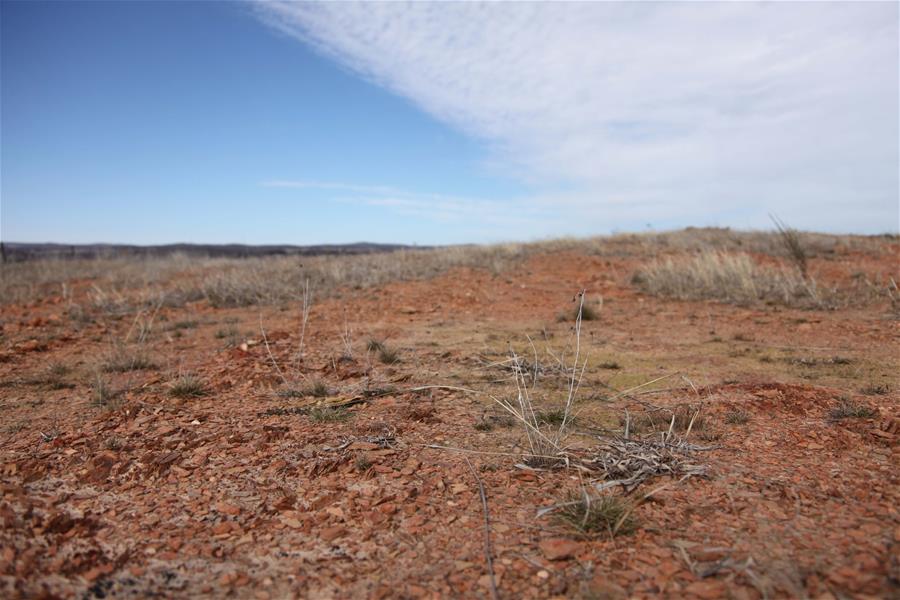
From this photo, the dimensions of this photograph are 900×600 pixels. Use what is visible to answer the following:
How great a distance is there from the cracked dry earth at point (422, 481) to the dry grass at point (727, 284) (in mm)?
2731

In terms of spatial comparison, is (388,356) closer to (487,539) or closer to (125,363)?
(125,363)

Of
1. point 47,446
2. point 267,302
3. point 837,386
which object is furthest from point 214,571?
point 267,302

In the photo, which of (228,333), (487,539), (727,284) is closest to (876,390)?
(487,539)

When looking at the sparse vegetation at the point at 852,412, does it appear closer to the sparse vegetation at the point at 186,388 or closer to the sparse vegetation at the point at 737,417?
the sparse vegetation at the point at 737,417

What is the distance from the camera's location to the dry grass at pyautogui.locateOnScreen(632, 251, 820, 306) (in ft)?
27.0

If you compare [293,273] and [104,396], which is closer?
[104,396]

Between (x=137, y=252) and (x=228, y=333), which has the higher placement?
(x=137, y=252)

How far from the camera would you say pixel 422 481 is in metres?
2.61

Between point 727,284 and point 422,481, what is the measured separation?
26.9 ft

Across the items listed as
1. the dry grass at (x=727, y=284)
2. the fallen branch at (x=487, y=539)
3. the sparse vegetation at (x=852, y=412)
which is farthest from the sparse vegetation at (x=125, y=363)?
the dry grass at (x=727, y=284)

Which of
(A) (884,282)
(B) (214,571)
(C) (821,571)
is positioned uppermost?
(A) (884,282)

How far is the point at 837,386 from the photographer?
3.93 metres

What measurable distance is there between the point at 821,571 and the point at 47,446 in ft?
12.4

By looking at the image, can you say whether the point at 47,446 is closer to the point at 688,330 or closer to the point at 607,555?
the point at 607,555
